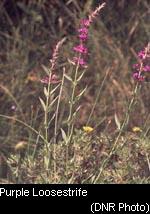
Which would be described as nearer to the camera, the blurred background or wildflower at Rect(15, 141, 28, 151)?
wildflower at Rect(15, 141, 28, 151)

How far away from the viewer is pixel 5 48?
4.75 m

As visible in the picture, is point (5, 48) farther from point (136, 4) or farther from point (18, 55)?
point (136, 4)

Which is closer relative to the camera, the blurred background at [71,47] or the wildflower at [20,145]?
the wildflower at [20,145]

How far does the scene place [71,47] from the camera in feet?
15.5

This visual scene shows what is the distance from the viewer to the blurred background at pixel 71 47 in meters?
4.30

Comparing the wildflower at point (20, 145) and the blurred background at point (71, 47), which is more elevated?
the blurred background at point (71, 47)

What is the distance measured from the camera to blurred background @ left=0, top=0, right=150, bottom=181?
14.1 ft

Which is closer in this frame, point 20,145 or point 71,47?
point 20,145

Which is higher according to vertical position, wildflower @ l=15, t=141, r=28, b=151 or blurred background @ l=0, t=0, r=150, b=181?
blurred background @ l=0, t=0, r=150, b=181
